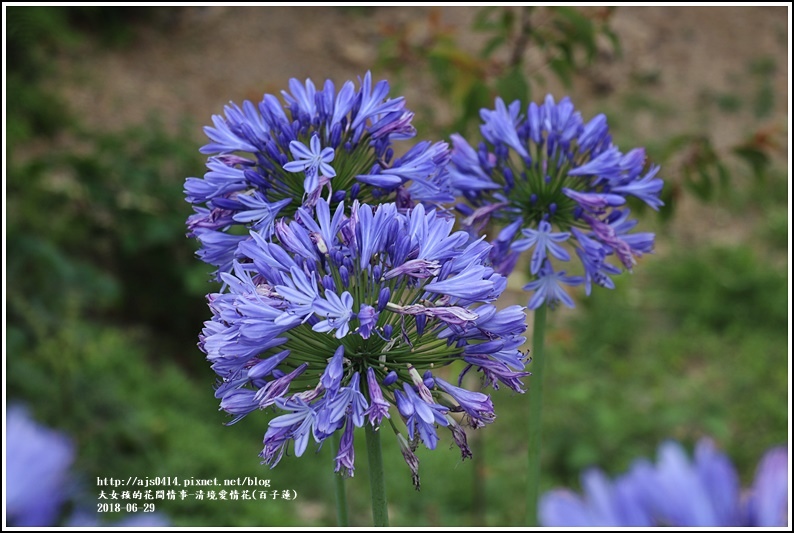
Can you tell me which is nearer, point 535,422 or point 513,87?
point 535,422

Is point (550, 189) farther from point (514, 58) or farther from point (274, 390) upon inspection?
point (514, 58)

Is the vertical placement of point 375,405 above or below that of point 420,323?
below

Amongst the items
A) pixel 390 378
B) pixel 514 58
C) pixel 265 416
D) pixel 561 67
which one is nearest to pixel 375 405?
pixel 390 378

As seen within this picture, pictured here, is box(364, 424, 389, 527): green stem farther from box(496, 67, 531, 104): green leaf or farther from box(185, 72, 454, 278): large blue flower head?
box(496, 67, 531, 104): green leaf

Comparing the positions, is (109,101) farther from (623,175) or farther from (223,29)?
(623,175)

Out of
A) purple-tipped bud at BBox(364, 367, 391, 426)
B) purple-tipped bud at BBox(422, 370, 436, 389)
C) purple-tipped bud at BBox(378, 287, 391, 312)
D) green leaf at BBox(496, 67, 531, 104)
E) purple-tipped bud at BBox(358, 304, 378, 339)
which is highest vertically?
green leaf at BBox(496, 67, 531, 104)

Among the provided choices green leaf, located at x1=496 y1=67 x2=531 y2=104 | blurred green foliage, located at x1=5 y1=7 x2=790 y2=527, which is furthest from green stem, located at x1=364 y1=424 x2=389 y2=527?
blurred green foliage, located at x1=5 y1=7 x2=790 y2=527

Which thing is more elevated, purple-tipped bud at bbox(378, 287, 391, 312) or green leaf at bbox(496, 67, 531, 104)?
green leaf at bbox(496, 67, 531, 104)
